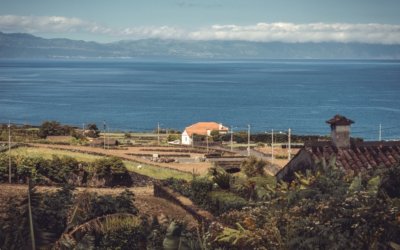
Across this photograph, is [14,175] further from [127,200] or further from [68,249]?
[68,249]

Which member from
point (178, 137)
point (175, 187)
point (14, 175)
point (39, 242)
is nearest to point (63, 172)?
point (14, 175)

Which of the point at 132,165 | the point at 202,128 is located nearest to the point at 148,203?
the point at 132,165

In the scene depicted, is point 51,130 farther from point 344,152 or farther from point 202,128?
point 344,152

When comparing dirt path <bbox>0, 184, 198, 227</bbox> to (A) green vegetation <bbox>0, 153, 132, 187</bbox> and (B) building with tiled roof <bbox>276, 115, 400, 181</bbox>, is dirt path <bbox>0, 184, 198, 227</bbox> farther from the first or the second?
(B) building with tiled roof <bbox>276, 115, 400, 181</bbox>

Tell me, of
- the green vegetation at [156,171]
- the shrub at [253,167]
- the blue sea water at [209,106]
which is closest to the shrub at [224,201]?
the shrub at [253,167]

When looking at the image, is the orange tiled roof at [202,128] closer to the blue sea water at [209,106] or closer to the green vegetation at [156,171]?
the blue sea water at [209,106]
